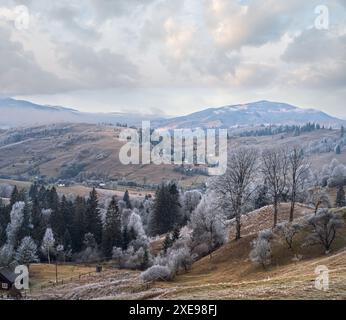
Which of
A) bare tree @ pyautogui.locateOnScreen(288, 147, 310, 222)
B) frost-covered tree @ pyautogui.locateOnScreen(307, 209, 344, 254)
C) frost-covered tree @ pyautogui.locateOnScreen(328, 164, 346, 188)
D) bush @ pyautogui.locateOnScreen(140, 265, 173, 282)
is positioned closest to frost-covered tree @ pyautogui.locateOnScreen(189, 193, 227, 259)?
bare tree @ pyautogui.locateOnScreen(288, 147, 310, 222)

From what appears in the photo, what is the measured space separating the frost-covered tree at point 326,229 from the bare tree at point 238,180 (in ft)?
33.0

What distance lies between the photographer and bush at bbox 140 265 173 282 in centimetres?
4441

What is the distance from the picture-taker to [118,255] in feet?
247

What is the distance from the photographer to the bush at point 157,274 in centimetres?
4441

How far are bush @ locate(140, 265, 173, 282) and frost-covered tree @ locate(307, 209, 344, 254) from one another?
1463 centimetres

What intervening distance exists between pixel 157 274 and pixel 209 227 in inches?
657

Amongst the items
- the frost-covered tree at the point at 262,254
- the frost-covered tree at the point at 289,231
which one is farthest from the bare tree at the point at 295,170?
the frost-covered tree at the point at 262,254

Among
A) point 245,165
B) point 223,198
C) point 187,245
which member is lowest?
point 187,245

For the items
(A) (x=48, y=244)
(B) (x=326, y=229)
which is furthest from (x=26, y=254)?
(B) (x=326, y=229)

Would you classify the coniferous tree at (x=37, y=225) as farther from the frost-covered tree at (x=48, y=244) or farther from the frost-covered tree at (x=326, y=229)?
the frost-covered tree at (x=326, y=229)

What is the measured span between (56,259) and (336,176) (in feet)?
275

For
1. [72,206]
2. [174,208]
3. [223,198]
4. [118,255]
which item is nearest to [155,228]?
[174,208]

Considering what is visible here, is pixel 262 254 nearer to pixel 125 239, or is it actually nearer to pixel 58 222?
pixel 125 239
